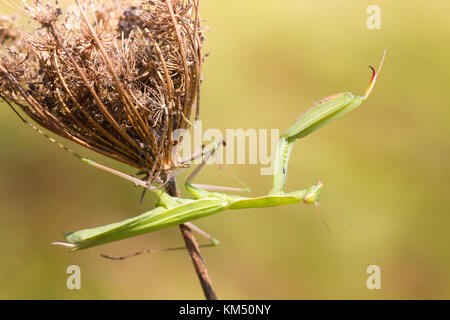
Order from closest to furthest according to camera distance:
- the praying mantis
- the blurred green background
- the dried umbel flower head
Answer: the dried umbel flower head, the praying mantis, the blurred green background

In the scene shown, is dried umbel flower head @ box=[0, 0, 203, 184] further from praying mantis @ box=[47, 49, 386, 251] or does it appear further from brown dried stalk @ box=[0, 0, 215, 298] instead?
→ praying mantis @ box=[47, 49, 386, 251]

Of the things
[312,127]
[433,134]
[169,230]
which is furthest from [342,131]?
[312,127]

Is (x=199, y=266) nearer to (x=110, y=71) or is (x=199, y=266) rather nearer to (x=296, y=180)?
(x=110, y=71)

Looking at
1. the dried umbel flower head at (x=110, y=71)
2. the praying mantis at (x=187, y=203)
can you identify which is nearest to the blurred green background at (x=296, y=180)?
the praying mantis at (x=187, y=203)

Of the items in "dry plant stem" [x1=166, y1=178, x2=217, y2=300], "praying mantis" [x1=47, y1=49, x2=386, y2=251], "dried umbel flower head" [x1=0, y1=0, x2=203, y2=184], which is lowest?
"dry plant stem" [x1=166, y1=178, x2=217, y2=300]

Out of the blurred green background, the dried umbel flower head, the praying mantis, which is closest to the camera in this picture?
the dried umbel flower head

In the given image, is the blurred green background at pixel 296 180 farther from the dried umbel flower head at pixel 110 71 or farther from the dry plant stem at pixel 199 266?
the dried umbel flower head at pixel 110 71

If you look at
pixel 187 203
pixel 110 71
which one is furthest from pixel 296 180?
pixel 110 71

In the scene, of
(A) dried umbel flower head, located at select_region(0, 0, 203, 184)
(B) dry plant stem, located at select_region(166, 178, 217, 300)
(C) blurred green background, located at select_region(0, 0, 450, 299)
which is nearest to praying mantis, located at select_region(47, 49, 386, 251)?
(B) dry plant stem, located at select_region(166, 178, 217, 300)
